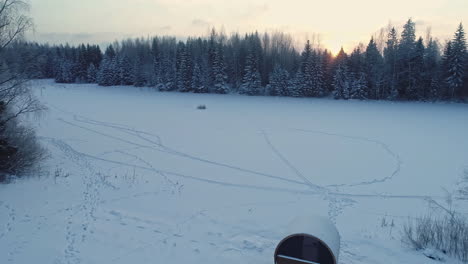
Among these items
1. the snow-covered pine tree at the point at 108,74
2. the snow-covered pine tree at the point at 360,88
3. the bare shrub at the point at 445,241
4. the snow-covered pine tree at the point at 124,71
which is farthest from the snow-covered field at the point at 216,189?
the snow-covered pine tree at the point at 108,74

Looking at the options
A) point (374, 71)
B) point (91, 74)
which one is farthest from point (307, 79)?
point (91, 74)

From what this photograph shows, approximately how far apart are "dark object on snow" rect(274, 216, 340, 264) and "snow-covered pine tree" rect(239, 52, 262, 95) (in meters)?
48.3

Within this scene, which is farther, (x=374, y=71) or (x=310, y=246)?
(x=374, y=71)

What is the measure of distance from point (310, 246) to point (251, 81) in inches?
1937

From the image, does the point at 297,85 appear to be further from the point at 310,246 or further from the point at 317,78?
the point at 310,246

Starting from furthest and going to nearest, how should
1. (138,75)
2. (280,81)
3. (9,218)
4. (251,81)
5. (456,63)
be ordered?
(138,75)
(251,81)
(280,81)
(456,63)
(9,218)

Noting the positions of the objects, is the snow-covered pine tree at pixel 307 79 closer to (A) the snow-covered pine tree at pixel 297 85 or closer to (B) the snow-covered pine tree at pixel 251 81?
(A) the snow-covered pine tree at pixel 297 85

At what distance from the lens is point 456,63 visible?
3891cm

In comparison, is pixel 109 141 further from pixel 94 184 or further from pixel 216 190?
pixel 216 190

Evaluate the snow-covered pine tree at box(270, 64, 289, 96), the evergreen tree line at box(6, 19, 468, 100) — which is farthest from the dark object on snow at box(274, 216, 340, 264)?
the snow-covered pine tree at box(270, 64, 289, 96)

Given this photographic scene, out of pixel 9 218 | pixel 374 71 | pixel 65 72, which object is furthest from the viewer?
pixel 65 72

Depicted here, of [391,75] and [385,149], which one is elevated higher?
[391,75]

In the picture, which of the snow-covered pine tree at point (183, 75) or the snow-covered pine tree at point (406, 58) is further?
the snow-covered pine tree at point (183, 75)

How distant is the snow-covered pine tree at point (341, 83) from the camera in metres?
45.2
